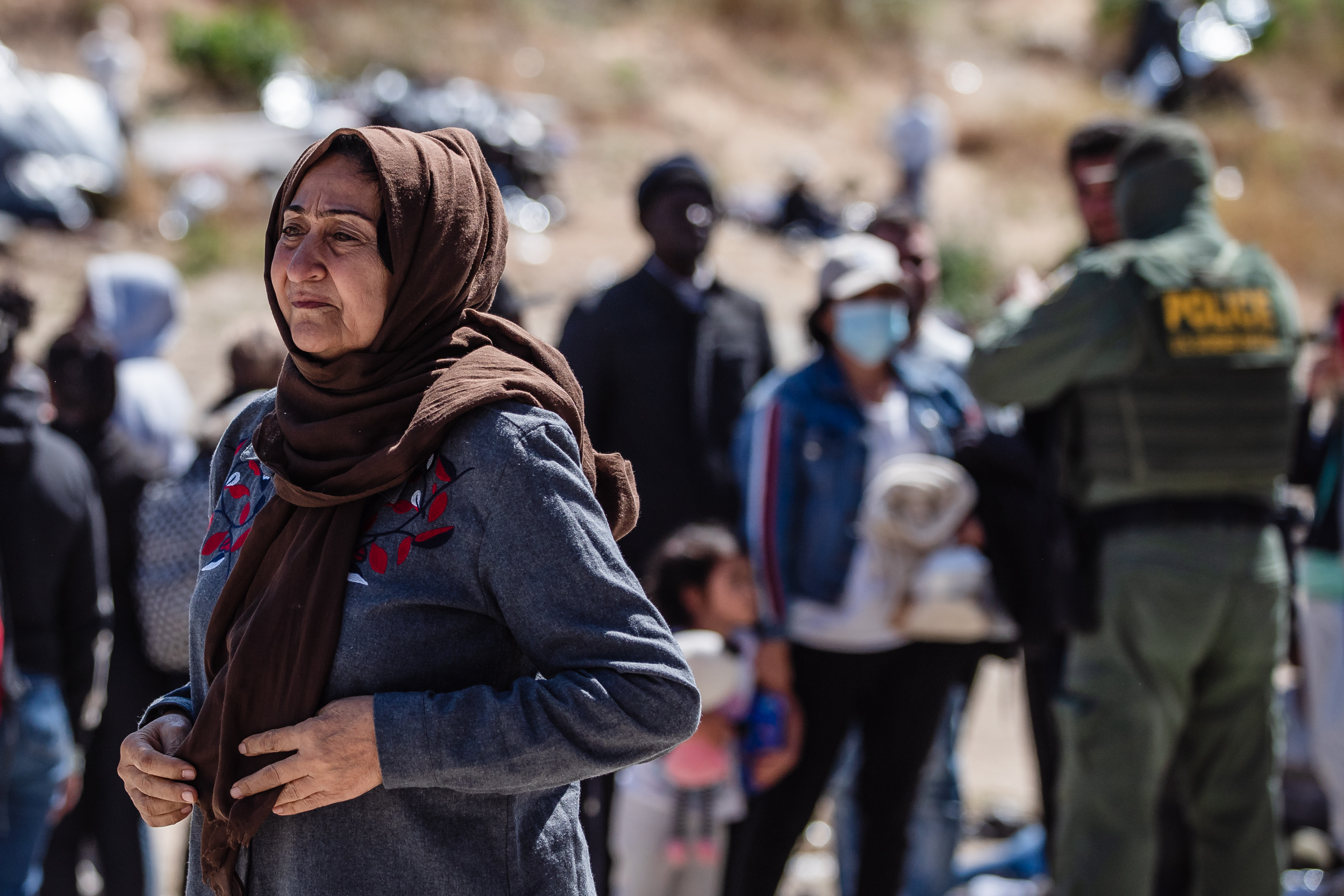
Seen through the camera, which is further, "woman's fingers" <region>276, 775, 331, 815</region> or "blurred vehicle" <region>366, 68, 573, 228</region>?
"blurred vehicle" <region>366, 68, 573, 228</region>

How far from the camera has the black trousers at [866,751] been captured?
366 centimetres

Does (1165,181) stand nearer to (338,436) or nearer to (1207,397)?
(1207,397)

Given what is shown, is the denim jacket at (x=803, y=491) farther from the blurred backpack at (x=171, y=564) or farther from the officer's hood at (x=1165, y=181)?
the blurred backpack at (x=171, y=564)

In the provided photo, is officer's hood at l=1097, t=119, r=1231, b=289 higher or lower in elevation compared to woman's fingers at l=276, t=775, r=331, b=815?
higher

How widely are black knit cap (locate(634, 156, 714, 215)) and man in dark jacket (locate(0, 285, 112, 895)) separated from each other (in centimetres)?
184

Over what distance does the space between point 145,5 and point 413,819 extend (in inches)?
977

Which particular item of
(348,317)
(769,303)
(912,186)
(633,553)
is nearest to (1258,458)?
(633,553)

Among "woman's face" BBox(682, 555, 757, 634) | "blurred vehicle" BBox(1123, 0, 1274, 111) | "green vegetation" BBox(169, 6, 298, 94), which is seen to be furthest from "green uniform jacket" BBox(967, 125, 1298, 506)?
"green vegetation" BBox(169, 6, 298, 94)

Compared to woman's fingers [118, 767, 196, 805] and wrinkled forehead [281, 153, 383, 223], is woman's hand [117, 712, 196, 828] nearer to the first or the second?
woman's fingers [118, 767, 196, 805]

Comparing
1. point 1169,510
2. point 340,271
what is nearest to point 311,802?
point 340,271

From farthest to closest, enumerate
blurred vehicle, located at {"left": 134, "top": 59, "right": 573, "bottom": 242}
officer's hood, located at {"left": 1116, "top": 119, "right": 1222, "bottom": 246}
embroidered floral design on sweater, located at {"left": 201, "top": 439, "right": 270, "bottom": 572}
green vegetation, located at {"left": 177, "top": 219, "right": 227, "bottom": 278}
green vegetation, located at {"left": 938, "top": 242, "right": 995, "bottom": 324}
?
blurred vehicle, located at {"left": 134, "top": 59, "right": 573, "bottom": 242} < green vegetation, located at {"left": 938, "top": 242, "right": 995, "bottom": 324} < green vegetation, located at {"left": 177, "top": 219, "right": 227, "bottom": 278} < officer's hood, located at {"left": 1116, "top": 119, "right": 1222, "bottom": 246} < embroidered floral design on sweater, located at {"left": 201, "top": 439, "right": 270, "bottom": 572}

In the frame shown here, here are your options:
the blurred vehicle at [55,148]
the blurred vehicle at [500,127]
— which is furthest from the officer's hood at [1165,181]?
the blurred vehicle at [55,148]

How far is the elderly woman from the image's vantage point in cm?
160

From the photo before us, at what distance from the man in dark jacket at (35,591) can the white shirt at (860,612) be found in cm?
192
